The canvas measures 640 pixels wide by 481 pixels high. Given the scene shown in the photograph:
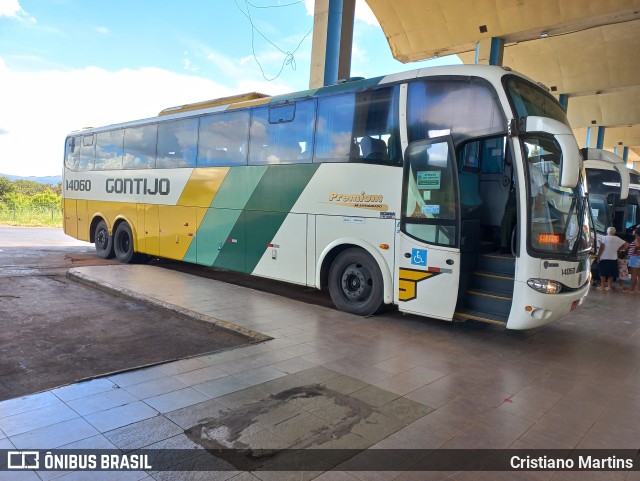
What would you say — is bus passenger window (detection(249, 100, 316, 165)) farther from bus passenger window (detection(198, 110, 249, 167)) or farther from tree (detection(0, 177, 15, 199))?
tree (detection(0, 177, 15, 199))

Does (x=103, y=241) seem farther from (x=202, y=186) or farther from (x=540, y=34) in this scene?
(x=540, y=34)

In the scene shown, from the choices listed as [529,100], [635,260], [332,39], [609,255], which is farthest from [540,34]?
[529,100]

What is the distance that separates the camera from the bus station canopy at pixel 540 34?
37.0 ft

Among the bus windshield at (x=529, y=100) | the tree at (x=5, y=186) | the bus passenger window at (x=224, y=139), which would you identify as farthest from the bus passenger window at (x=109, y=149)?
the tree at (x=5, y=186)

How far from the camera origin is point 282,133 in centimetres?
801

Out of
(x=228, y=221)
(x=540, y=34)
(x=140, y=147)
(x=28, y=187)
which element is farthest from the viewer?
(x=28, y=187)

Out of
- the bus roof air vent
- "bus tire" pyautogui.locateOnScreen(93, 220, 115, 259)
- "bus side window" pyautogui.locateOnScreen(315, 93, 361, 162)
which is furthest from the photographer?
"bus tire" pyautogui.locateOnScreen(93, 220, 115, 259)

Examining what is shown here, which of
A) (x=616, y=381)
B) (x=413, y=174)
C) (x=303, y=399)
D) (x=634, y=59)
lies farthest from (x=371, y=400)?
(x=634, y=59)

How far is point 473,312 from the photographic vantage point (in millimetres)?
5934

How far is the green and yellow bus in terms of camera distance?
17.9ft

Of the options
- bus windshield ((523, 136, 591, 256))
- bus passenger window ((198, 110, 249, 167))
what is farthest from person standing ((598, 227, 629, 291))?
bus passenger window ((198, 110, 249, 167))

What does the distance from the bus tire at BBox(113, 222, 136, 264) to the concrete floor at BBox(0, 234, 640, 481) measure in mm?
6400

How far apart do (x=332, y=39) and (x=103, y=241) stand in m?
8.40

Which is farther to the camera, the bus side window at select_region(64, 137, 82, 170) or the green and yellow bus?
the bus side window at select_region(64, 137, 82, 170)
